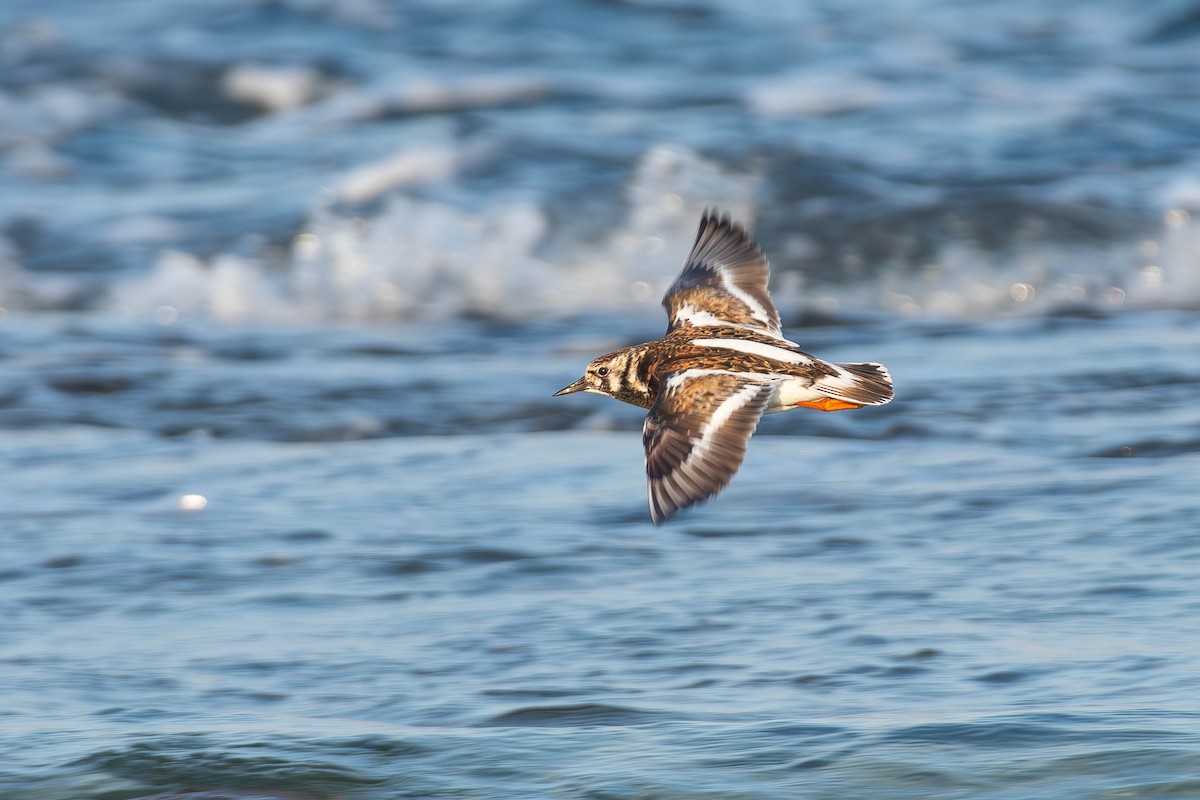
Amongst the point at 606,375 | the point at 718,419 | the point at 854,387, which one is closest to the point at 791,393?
the point at 854,387

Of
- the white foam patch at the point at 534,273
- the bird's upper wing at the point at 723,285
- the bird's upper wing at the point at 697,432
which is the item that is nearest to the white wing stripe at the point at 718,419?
the bird's upper wing at the point at 697,432

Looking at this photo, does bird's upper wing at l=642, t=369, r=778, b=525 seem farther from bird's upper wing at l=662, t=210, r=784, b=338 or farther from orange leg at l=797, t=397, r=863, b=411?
bird's upper wing at l=662, t=210, r=784, b=338

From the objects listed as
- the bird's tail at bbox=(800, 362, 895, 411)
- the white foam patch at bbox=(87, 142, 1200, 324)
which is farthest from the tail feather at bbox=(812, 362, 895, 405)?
the white foam patch at bbox=(87, 142, 1200, 324)

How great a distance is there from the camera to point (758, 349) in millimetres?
4582

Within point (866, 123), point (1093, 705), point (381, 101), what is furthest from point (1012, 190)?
point (1093, 705)

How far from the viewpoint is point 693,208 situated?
10.9m

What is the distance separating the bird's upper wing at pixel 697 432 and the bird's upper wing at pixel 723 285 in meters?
0.87

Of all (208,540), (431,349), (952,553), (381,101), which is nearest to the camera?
(952,553)

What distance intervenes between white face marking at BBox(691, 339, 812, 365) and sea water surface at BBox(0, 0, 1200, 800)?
0.67m

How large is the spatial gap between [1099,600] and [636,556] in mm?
1319

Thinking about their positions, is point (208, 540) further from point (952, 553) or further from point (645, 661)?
point (952, 553)

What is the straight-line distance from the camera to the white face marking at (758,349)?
4.48 meters

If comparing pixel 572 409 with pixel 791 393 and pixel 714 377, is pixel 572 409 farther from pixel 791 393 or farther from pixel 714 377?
pixel 714 377

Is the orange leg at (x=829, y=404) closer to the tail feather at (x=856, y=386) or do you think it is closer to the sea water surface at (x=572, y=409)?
the tail feather at (x=856, y=386)
